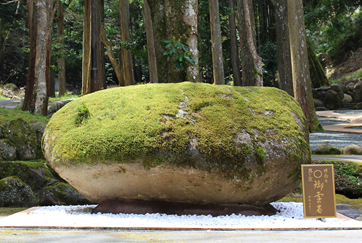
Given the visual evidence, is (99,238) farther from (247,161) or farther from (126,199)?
(247,161)

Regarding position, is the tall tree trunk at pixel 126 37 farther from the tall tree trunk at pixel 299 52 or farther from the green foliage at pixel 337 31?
the green foliage at pixel 337 31

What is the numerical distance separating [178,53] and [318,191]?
2992mm

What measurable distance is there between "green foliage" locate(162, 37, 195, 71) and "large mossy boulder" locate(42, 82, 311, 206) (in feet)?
3.89

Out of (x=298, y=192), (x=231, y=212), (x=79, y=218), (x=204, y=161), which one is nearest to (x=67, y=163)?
(x=79, y=218)

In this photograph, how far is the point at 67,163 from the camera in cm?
406

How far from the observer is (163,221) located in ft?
12.4

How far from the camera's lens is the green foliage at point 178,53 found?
5.56 meters

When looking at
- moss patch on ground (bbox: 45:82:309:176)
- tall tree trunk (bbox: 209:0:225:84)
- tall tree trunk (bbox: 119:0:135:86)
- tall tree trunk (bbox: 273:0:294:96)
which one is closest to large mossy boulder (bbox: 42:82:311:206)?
moss patch on ground (bbox: 45:82:309:176)

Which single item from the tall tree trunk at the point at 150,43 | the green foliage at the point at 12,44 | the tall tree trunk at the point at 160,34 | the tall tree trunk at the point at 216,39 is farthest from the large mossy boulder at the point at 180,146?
the green foliage at the point at 12,44

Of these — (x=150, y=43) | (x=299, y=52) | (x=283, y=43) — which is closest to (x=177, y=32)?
(x=150, y=43)

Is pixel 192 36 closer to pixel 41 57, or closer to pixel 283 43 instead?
pixel 41 57

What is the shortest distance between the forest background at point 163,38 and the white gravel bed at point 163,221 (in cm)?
263

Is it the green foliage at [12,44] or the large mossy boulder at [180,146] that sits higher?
the green foliage at [12,44]

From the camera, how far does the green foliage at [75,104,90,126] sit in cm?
433
